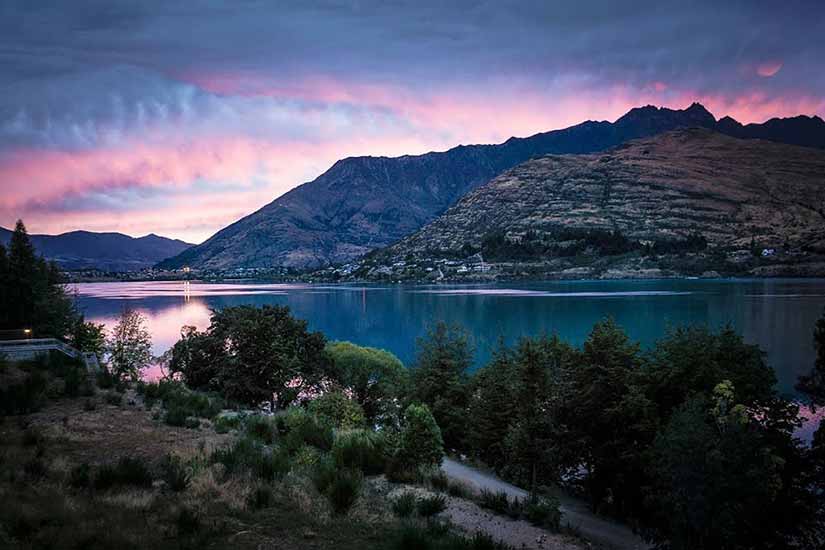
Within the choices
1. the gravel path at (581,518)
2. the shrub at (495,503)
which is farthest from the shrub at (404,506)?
the gravel path at (581,518)

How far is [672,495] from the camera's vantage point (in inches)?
581

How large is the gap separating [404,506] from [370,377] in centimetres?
3549

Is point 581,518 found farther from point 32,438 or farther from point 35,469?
point 32,438

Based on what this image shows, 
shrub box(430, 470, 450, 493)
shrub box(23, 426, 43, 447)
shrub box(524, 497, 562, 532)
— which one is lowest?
shrub box(524, 497, 562, 532)

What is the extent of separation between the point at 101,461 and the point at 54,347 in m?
19.3

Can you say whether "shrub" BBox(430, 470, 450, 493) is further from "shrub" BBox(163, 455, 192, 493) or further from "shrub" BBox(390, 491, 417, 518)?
"shrub" BBox(163, 455, 192, 493)

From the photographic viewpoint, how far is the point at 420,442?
60.4 ft

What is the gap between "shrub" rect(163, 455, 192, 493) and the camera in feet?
38.2

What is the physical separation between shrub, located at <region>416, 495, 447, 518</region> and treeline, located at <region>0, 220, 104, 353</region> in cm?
4504

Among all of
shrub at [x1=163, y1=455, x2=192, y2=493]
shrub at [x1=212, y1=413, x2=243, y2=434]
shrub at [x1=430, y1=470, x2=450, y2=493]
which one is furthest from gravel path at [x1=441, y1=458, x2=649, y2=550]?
shrub at [x1=163, y1=455, x2=192, y2=493]

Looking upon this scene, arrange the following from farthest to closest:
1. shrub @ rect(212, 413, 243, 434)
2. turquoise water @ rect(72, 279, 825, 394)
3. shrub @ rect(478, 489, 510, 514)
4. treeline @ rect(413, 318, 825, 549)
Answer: turquoise water @ rect(72, 279, 825, 394) → shrub @ rect(212, 413, 243, 434) → shrub @ rect(478, 489, 510, 514) → treeline @ rect(413, 318, 825, 549)

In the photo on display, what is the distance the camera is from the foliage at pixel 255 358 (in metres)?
40.7

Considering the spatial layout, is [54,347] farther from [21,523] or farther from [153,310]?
[153,310]

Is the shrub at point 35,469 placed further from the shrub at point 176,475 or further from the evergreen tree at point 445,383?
the evergreen tree at point 445,383
